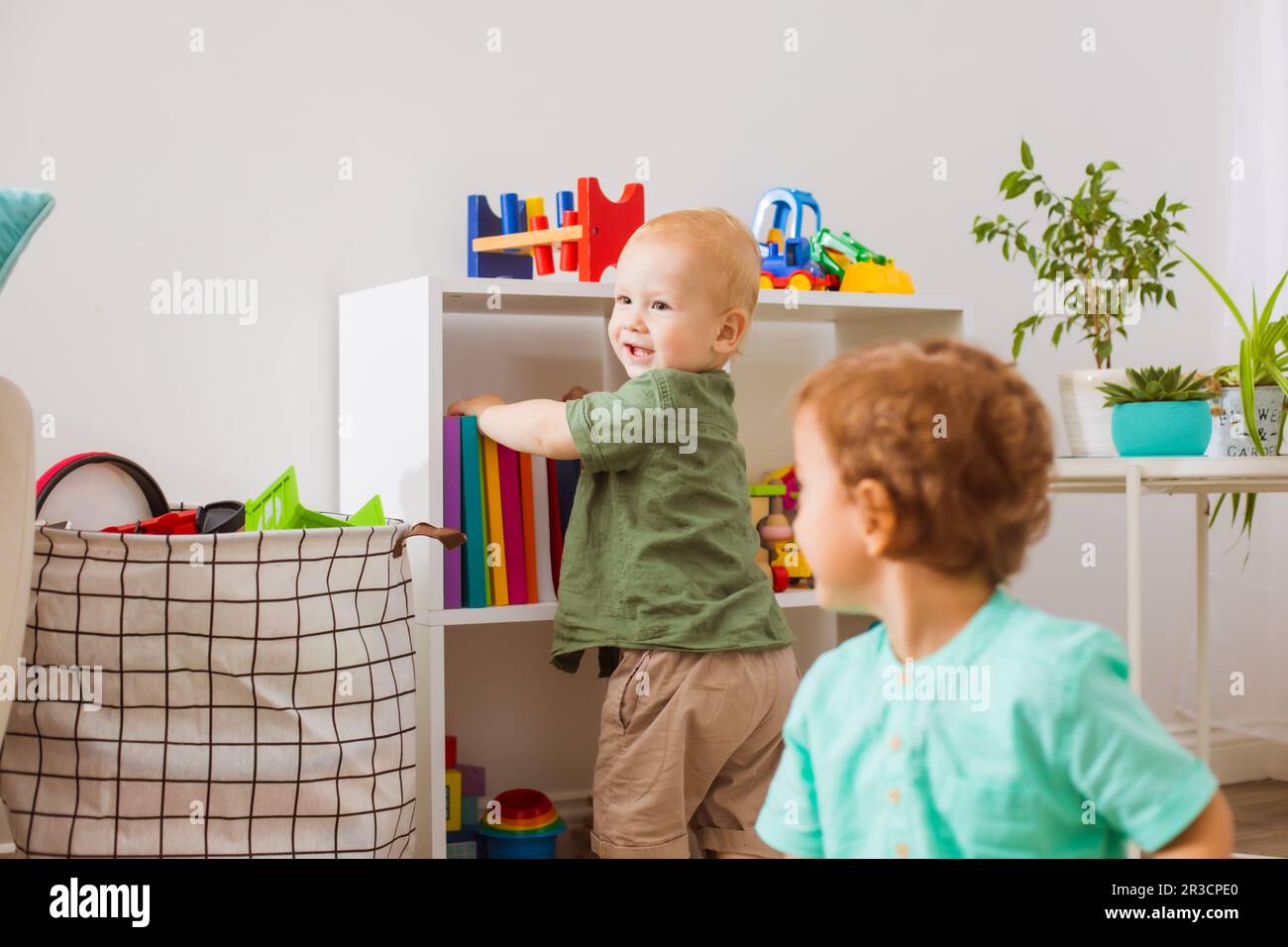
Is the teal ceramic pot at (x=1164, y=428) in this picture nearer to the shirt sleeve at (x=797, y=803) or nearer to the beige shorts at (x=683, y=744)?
the beige shorts at (x=683, y=744)

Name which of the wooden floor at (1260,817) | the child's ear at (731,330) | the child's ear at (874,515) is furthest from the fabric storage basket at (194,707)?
the wooden floor at (1260,817)

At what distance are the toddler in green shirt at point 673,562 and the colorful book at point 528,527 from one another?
0.11m

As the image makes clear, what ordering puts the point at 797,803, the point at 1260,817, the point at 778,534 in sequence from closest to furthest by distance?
the point at 797,803 < the point at 778,534 < the point at 1260,817

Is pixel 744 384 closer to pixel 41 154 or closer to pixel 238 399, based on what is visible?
pixel 238 399

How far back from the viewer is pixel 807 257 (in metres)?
1.85

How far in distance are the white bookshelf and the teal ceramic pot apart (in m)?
0.41

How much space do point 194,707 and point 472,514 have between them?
423 millimetres

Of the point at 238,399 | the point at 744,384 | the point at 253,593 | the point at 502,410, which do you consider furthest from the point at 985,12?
the point at 253,593

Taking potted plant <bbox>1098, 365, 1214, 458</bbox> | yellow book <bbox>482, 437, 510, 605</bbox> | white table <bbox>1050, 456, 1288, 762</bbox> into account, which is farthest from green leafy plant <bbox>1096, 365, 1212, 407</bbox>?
yellow book <bbox>482, 437, 510, 605</bbox>

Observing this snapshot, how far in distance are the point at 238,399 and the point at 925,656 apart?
4.09 ft

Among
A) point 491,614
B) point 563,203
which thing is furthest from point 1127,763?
point 563,203

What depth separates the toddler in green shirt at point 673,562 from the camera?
1427 mm

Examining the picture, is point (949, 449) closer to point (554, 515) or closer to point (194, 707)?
point (194, 707)

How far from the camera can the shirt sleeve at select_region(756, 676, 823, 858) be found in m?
0.80
